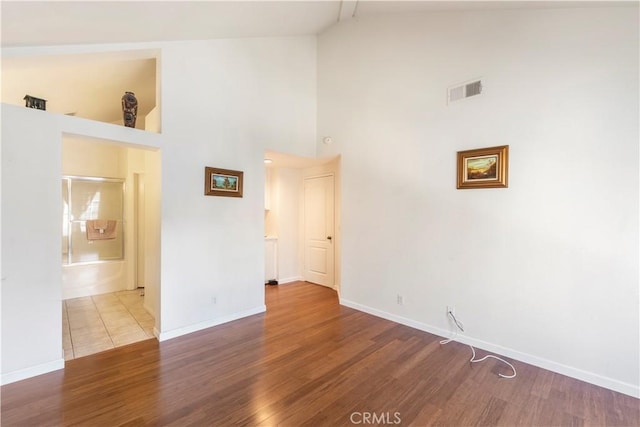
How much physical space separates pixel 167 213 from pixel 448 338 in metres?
3.46

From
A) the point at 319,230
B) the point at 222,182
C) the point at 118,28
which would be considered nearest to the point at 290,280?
the point at 319,230

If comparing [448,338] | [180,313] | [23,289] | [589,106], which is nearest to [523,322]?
[448,338]

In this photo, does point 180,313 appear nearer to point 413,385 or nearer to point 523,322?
point 413,385

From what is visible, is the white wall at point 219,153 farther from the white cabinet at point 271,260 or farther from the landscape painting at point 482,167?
the landscape painting at point 482,167

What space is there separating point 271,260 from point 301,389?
Result: 3430 mm

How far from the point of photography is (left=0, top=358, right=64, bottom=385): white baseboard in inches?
89.2

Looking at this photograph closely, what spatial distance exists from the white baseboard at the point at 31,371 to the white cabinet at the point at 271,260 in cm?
328

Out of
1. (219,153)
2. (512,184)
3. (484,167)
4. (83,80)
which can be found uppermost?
(83,80)

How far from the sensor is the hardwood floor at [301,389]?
1932 millimetres

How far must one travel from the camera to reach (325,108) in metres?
4.48

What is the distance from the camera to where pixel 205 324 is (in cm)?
344

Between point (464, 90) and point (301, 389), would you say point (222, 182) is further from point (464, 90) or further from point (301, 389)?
point (464, 90)

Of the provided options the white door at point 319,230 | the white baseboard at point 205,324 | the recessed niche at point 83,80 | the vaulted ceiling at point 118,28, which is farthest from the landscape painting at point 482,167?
the recessed niche at point 83,80

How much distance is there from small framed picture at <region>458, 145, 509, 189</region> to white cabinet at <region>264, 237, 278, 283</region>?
11.8ft
